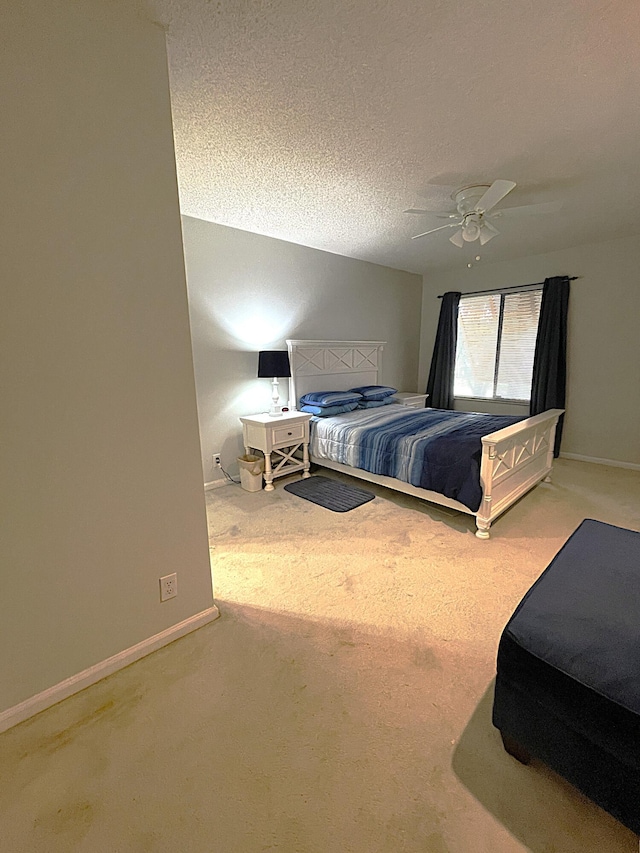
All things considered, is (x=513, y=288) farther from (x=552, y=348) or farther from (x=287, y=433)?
(x=287, y=433)

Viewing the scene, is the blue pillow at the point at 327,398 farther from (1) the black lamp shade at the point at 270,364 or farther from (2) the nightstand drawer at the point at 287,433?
(1) the black lamp shade at the point at 270,364

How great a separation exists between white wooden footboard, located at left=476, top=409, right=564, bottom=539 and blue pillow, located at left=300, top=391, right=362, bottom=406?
173 centimetres

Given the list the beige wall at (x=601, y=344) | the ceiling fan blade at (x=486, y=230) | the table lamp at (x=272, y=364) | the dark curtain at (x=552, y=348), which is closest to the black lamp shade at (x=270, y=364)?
the table lamp at (x=272, y=364)

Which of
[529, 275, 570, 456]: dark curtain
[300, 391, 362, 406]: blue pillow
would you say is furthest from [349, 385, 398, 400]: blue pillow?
[529, 275, 570, 456]: dark curtain

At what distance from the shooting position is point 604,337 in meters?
4.20

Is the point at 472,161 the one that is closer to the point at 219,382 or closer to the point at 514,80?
the point at 514,80

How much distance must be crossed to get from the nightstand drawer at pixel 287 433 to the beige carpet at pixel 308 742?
1523mm

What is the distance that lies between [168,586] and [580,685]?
1609 mm

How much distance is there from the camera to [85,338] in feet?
4.48

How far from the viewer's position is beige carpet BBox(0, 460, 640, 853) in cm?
105

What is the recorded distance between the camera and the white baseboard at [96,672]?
137 cm

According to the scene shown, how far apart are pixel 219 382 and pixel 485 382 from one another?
3.78m

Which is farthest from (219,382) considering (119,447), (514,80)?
(514,80)

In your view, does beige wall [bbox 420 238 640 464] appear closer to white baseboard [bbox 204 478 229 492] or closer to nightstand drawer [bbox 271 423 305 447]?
nightstand drawer [bbox 271 423 305 447]
